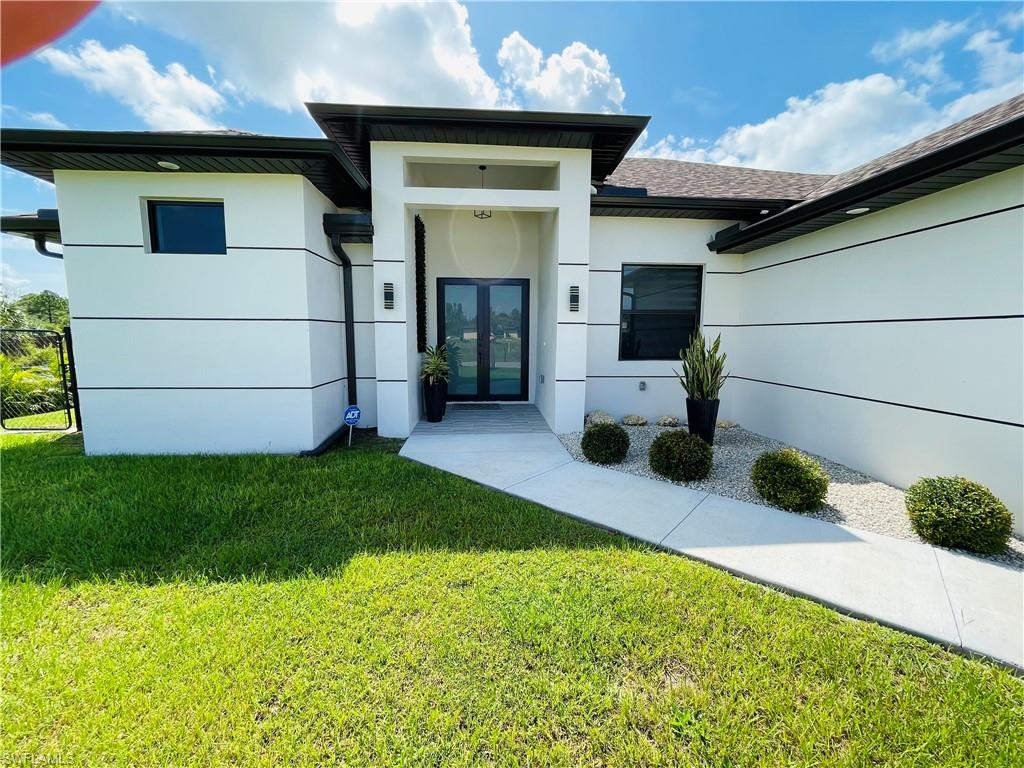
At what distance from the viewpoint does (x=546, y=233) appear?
692 cm

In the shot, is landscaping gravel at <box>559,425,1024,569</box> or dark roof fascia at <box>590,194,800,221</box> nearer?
landscaping gravel at <box>559,425,1024,569</box>

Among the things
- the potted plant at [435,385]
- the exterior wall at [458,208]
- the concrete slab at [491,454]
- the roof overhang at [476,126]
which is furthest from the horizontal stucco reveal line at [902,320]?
the potted plant at [435,385]

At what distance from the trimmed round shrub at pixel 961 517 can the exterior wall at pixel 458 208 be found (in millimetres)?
3749

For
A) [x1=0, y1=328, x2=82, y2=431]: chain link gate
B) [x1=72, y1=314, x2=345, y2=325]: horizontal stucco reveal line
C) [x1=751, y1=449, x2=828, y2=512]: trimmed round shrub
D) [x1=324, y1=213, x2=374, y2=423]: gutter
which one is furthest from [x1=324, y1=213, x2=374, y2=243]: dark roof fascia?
[x1=751, y1=449, x2=828, y2=512]: trimmed round shrub

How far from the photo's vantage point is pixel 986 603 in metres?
2.50

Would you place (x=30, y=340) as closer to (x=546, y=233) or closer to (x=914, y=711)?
(x=546, y=233)

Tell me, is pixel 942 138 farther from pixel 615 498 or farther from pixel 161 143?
pixel 161 143

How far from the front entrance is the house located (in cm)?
77

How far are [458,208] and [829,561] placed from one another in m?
5.82

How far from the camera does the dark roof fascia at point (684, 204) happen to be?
20.6ft

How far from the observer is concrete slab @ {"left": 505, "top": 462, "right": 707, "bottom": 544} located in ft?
11.6

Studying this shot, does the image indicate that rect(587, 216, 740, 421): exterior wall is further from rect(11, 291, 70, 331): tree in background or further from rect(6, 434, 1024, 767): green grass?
rect(11, 291, 70, 331): tree in background
